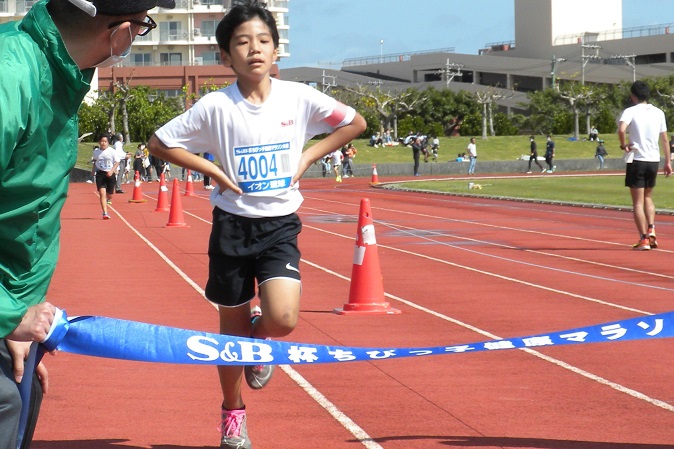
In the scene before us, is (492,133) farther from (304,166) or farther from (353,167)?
(304,166)

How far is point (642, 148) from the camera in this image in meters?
15.4

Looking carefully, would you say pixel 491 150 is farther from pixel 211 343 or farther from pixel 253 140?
pixel 211 343

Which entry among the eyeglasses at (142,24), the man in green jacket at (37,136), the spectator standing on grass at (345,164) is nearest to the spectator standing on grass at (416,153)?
the spectator standing on grass at (345,164)

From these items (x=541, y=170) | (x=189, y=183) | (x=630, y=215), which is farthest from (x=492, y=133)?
(x=630, y=215)

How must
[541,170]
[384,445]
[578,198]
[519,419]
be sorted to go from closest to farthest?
[384,445]
[519,419]
[578,198]
[541,170]

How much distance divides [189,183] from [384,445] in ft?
115

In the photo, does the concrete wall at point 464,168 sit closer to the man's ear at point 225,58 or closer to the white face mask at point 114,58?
the man's ear at point 225,58

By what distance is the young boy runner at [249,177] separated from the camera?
5566mm

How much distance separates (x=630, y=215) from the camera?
2452cm

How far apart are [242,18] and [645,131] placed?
1067 cm

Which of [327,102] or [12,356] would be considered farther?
[327,102]

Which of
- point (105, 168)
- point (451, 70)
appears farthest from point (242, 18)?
point (451, 70)

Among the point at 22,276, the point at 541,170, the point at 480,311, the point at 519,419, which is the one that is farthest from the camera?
the point at 541,170

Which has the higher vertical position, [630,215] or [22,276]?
[22,276]
